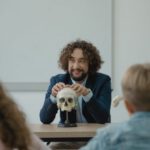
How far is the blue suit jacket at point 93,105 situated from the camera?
3.21m

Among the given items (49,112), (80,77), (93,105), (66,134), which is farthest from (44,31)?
(66,134)

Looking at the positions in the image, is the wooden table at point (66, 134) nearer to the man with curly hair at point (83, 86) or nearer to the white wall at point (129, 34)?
the man with curly hair at point (83, 86)

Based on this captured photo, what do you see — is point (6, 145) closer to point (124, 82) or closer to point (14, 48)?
point (124, 82)

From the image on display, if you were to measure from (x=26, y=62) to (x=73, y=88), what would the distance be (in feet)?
6.16

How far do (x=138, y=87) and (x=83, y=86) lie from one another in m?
1.66

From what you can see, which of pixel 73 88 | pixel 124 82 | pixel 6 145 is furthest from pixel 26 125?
pixel 73 88

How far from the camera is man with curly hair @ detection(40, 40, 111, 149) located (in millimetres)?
3182

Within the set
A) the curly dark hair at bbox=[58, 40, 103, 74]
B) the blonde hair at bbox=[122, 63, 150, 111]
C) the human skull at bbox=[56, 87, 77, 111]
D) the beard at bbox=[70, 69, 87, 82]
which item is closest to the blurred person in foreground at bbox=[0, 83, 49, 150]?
the blonde hair at bbox=[122, 63, 150, 111]

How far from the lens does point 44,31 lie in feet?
15.8

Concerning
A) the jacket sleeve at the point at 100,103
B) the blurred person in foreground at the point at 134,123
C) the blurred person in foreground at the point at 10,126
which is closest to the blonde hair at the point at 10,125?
the blurred person in foreground at the point at 10,126

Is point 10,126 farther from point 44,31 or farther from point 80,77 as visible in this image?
point 44,31

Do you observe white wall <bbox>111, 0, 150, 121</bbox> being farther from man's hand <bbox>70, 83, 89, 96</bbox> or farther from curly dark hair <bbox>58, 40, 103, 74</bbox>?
man's hand <bbox>70, 83, 89, 96</bbox>

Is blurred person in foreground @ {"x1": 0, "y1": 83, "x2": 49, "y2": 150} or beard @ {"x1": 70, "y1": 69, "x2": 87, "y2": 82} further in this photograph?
beard @ {"x1": 70, "y1": 69, "x2": 87, "y2": 82}

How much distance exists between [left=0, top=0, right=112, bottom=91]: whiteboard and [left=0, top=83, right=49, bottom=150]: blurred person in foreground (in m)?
3.33
